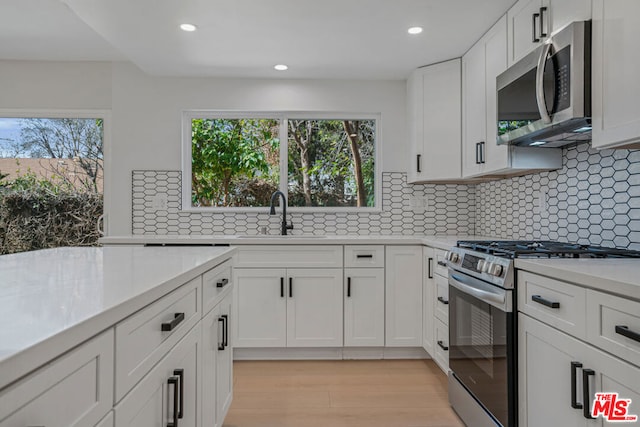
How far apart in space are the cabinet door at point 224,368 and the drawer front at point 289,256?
3.32 ft

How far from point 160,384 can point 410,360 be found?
242 cm

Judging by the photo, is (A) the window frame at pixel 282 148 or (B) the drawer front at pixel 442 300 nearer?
(B) the drawer front at pixel 442 300

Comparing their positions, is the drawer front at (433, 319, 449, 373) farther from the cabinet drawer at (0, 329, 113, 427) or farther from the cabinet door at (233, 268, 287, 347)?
the cabinet drawer at (0, 329, 113, 427)

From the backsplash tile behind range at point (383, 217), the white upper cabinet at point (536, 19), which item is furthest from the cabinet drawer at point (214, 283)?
the white upper cabinet at point (536, 19)

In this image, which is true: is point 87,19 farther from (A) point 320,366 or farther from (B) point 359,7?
(A) point 320,366

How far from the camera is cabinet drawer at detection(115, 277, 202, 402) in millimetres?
841

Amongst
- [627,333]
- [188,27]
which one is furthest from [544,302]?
[188,27]

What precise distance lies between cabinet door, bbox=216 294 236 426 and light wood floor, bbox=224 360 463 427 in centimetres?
33

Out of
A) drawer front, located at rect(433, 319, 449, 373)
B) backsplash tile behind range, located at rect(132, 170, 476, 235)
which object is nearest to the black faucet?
backsplash tile behind range, located at rect(132, 170, 476, 235)

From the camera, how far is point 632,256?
1.58 meters

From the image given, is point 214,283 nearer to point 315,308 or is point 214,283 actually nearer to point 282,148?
point 315,308

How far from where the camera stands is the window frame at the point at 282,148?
11.8ft

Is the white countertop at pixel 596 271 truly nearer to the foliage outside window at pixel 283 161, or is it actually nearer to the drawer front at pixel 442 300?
the drawer front at pixel 442 300

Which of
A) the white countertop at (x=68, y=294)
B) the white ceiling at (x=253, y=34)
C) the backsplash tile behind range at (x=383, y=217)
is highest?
the white ceiling at (x=253, y=34)
